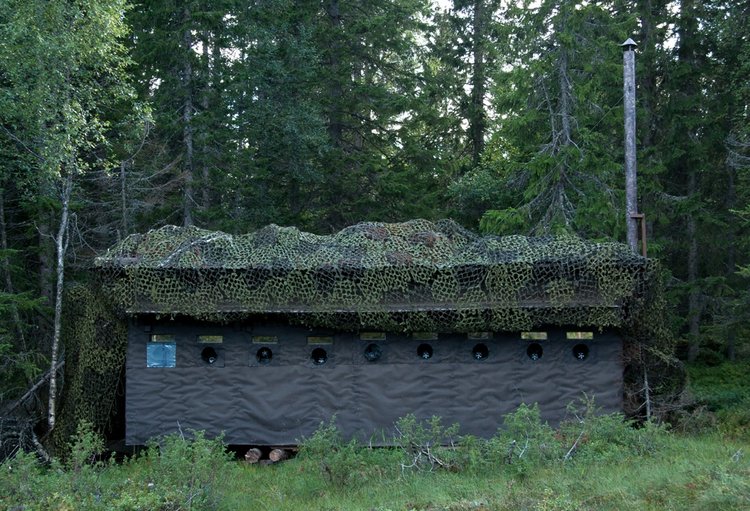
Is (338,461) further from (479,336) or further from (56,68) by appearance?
(56,68)

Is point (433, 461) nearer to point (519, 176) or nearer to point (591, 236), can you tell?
point (591, 236)

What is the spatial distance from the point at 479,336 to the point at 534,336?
0.81 meters

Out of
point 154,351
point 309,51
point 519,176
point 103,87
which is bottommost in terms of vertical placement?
point 154,351

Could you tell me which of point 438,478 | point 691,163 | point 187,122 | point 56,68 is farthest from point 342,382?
point 691,163

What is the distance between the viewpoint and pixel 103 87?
15.0 metres

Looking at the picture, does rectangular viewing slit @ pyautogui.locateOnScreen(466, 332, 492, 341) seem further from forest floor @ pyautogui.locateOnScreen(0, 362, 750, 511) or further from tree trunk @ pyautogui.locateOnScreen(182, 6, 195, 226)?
tree trunk @ pyautogui.locateOnScreen(182, 6, 195, 226)

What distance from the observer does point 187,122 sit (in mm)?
18656

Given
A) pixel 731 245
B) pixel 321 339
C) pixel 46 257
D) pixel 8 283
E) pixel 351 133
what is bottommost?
pixel 321 339

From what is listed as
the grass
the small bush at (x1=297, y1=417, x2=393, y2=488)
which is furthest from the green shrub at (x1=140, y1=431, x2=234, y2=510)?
the small bush at (x1=297, y1=417, x2=393, y2=488)

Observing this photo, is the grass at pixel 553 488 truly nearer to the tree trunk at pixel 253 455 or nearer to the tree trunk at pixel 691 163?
the tree trunk at pixel 253 455

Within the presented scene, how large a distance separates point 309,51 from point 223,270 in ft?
38.6

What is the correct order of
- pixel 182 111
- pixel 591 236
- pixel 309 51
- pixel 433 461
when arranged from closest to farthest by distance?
pixel 433 461
pixel 591 236
pixel 182 111
pixel 309 51

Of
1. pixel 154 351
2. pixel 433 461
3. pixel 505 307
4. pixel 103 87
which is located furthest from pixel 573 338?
pixel 103 87

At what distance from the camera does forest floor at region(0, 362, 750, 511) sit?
7.18 m
